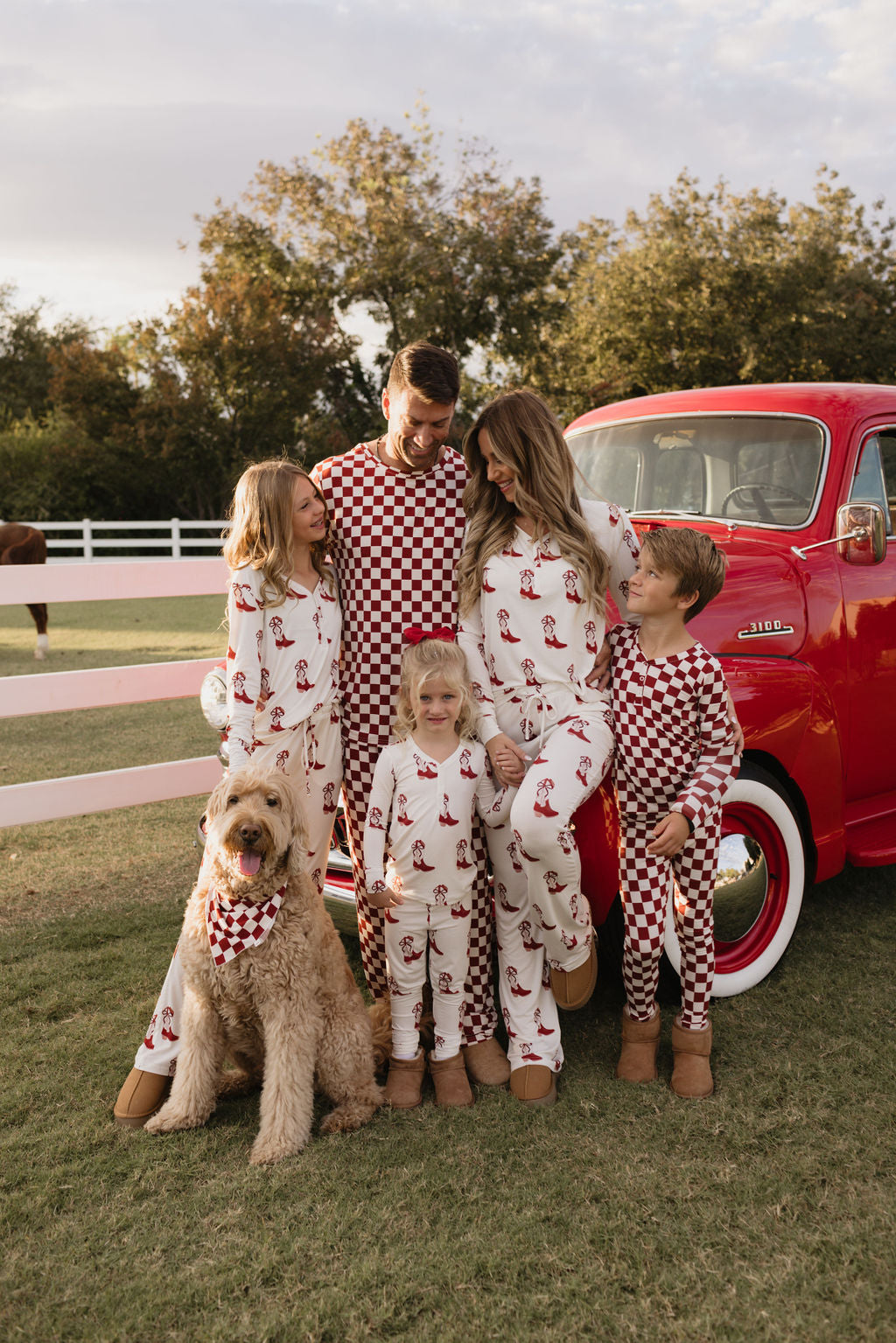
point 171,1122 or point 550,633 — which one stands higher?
point 550,633

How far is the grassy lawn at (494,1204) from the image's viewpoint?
2178 millimetres

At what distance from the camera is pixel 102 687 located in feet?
16.6

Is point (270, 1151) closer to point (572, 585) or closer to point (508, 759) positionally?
point (508, 759)

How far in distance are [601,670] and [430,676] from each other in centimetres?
59

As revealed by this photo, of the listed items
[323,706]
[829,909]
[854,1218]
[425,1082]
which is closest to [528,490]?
[323,706]

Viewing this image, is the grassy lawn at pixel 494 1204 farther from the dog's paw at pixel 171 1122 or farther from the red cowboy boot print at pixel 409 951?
the red cowboy boot print at pixel 409 951

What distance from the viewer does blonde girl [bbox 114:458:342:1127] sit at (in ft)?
9.93

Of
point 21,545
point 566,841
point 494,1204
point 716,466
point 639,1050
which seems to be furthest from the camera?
point 21,545

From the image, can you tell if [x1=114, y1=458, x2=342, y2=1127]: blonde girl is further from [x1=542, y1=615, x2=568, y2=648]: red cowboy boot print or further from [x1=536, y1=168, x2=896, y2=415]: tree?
[x1=536, y1=168, x2=896, y2=415]: tree

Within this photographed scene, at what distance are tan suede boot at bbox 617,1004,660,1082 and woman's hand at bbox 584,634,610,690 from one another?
1.10 meters

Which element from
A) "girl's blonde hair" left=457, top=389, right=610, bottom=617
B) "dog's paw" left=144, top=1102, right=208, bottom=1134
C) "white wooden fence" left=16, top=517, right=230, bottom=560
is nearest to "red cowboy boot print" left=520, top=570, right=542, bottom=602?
"girl's blonde hair" left=457, top=389, right=610, bottom=617

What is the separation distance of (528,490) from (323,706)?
0.96 m

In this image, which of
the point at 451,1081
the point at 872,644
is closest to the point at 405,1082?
the point at 451,1081

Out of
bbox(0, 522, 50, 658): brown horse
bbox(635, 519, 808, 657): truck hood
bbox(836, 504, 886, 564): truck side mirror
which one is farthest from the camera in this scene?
bbox(0, 522, 50, 658): brown horse
